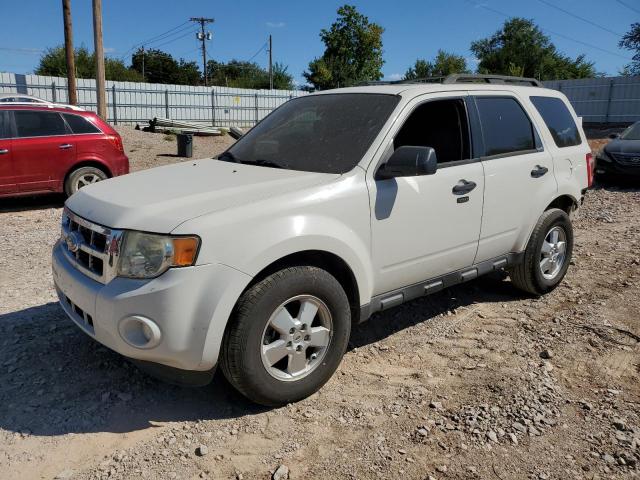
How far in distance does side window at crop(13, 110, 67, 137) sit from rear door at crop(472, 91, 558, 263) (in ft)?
23.5

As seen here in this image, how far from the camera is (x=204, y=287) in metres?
2.75

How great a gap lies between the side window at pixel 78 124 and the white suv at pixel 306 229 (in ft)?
19.4

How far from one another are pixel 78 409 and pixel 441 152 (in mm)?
2882

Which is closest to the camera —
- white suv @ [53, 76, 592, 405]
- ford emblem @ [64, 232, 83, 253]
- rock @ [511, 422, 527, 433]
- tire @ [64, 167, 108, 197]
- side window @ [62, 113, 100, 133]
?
white suv @ [53, 76, 592, 405]

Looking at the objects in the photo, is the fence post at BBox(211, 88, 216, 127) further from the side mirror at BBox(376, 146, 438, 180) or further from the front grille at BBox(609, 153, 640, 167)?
the side mirror at BBox(376, 146, 438, 180)

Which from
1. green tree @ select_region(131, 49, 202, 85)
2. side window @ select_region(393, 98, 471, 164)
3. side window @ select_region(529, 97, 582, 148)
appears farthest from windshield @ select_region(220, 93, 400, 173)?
green tree @ select_region(131, 49, 202, 85)

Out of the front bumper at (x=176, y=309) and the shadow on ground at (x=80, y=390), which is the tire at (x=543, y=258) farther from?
the front bumper at (x=176, y=309)

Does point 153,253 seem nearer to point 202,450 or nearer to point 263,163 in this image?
point 202,450

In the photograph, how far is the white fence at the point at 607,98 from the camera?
28375mm

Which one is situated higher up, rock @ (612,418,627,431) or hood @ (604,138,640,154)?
hood @ (604,138,640,154)

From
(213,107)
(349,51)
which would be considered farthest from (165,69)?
(213,107)

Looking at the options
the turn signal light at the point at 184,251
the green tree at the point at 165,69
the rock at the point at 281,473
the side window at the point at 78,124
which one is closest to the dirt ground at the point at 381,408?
the rock at the point at 281,473

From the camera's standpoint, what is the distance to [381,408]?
3266 mm

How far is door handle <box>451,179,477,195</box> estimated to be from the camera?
3914mm
